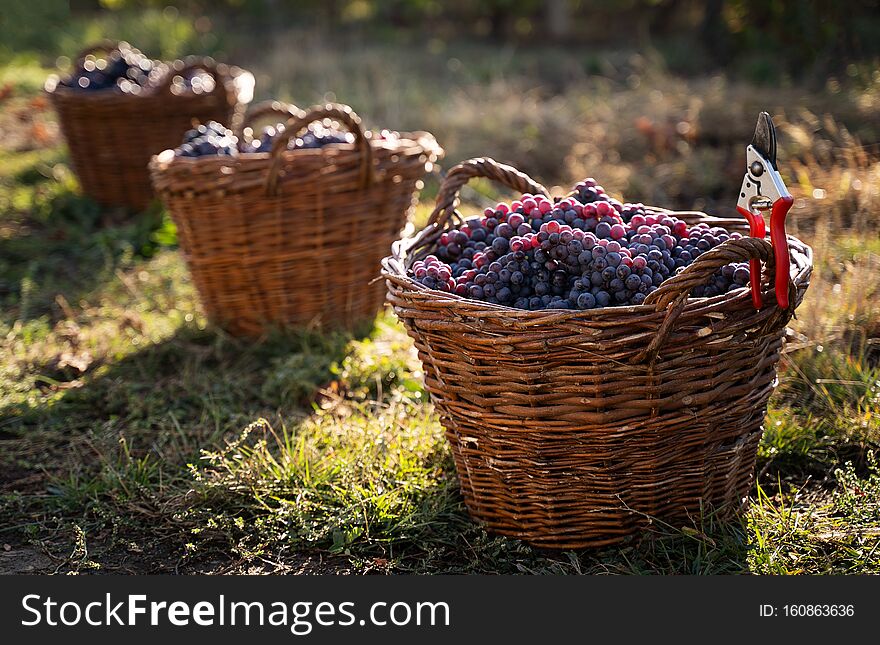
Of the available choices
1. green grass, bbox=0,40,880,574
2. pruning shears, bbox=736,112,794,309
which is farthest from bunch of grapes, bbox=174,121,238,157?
pruning shears, bbox=736,112,794,309

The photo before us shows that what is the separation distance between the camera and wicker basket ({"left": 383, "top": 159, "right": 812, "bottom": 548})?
179cm

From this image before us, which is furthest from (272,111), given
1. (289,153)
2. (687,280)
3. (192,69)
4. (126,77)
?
(687,280)

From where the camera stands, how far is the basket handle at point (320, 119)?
9.74 feet

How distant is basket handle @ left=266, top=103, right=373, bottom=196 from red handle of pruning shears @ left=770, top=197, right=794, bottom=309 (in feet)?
5.22

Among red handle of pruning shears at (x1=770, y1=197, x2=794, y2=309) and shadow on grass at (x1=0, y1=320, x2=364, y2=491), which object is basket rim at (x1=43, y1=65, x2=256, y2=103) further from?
red handle of pruning shears at (x1=770, y1=197, x2=794, y2=309)

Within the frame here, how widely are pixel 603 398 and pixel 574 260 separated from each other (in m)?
0.32

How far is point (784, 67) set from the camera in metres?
7.13

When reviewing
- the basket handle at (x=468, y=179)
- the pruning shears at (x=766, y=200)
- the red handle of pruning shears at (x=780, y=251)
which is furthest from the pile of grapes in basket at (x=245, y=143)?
the red handle of pruning shears at (x=780, y=251)

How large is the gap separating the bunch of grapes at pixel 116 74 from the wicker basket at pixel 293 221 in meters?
1.94

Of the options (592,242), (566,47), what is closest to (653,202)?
(592,242)

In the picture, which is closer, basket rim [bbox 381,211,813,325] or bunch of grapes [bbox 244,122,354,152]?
basket rim [bbox 381,211,813,325]

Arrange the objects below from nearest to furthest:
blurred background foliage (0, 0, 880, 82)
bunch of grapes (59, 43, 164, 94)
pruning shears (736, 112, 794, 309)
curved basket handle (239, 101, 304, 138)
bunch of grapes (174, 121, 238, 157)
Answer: pruning shears (736, 112, 794, 309)
bunch of grapes (174, 121, 238, 157)
curved basket handle (239, 101, 304, 138)
bunch of grapes (59, 43, 164, 94)
blurred background foliage (0, 0, 880, 82)

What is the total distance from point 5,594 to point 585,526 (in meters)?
1.31

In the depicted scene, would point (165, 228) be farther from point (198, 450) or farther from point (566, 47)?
point (566, 47)
